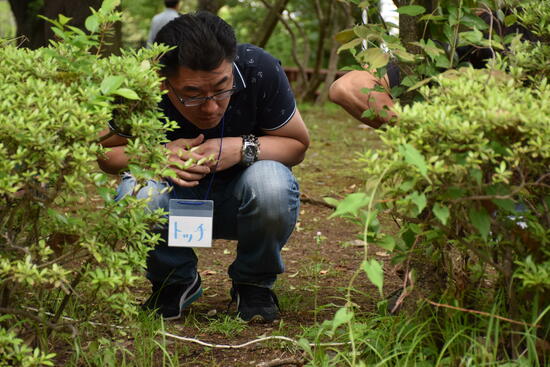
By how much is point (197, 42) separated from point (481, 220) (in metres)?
1.31

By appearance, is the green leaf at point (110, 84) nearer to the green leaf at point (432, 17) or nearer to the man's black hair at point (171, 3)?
the green leaf at point (432, 17)

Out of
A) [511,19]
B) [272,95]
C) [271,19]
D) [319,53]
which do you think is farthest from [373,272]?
[319,53]

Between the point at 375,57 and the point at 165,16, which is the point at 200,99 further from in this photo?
the point at 165,16

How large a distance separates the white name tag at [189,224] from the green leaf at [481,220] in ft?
3.77

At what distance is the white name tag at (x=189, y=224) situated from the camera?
9.36ft

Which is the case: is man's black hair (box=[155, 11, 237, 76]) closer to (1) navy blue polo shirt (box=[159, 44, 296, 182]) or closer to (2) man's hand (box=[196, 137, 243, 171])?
(1) navy blue polo shirt (box=[159, 44, 296, 182])

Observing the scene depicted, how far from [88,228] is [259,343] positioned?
0.86m

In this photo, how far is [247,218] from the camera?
3012mm

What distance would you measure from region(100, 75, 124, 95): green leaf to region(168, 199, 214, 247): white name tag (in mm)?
871

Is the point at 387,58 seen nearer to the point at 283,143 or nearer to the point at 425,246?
the point at 425,246

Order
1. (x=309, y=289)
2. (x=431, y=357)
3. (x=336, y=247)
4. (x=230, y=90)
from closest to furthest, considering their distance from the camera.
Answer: (x=431, y=357) → (x=230, y=90) → (x=309, y=289) → (x=336, y=247)

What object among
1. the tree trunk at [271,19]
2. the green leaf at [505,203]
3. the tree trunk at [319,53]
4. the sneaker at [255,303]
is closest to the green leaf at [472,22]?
the green leaf at [505,203]

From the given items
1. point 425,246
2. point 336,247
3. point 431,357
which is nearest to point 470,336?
point 431,357

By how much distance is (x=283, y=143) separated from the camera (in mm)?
3184
